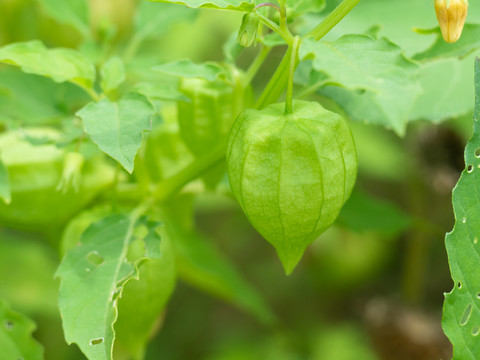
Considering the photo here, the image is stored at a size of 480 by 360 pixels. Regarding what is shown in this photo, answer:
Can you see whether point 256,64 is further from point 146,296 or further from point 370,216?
point 370,216

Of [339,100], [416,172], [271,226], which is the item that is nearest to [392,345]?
[416,172]

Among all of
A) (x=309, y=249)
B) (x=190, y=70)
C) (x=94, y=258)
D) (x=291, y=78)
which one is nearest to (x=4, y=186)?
(x=94, y=258)

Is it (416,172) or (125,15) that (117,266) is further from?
(416,172)

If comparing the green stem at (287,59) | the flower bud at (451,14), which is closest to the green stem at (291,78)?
the green stem at (287,59)

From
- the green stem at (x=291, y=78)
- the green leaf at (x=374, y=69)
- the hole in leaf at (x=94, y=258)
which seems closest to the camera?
the green leaf at (x=374, y=69)

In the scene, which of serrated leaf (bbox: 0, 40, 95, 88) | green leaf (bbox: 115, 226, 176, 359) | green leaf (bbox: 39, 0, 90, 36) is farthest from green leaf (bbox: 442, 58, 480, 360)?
green leaf (bbox: 39, 0, 90, 36)

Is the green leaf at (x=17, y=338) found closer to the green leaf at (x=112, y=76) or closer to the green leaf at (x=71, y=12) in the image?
the green leaf at (x=112, y=76)
